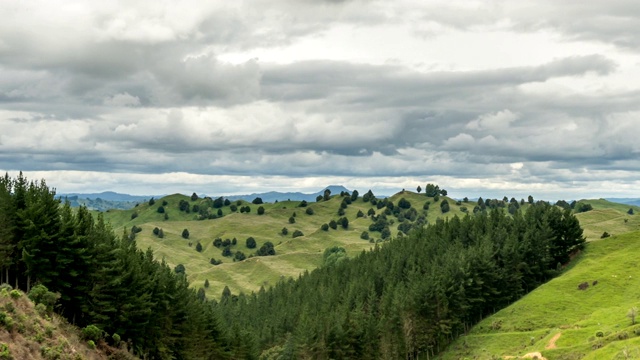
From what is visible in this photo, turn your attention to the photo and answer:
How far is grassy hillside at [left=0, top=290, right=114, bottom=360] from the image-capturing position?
176ft

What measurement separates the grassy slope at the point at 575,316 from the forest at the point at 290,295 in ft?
24.3

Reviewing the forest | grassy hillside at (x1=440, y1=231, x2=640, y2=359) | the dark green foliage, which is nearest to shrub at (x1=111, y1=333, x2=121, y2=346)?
the forest

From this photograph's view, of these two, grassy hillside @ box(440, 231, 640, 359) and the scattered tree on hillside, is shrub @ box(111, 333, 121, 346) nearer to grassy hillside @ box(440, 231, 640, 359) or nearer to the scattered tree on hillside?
grassy hillside @ box(440, 231, 640, 359)

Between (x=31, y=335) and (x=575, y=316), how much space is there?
12002 cm

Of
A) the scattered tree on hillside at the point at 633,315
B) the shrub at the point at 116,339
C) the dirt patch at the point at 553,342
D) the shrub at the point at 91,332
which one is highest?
the shrub at the point at 91,332

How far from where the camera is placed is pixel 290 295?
199750 mm

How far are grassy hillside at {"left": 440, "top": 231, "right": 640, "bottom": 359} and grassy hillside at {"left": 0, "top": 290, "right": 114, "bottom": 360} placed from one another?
7199 cm

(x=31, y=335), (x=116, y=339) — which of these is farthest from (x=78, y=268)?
(x=31, y=335)

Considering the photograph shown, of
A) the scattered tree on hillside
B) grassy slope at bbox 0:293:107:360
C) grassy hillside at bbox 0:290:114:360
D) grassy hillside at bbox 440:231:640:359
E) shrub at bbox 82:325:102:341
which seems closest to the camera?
grassy hillside at bbox 0:290:114:360

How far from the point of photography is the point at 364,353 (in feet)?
429

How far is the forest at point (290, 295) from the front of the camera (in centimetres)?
7575

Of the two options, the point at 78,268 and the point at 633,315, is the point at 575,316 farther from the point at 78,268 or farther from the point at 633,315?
the point at 78,268

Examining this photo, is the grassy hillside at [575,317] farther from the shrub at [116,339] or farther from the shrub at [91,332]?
the shrub at [91,332]

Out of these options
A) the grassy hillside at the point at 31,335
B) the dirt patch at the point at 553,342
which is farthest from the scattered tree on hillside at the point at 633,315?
the grassy hillside at the point at 31,335
